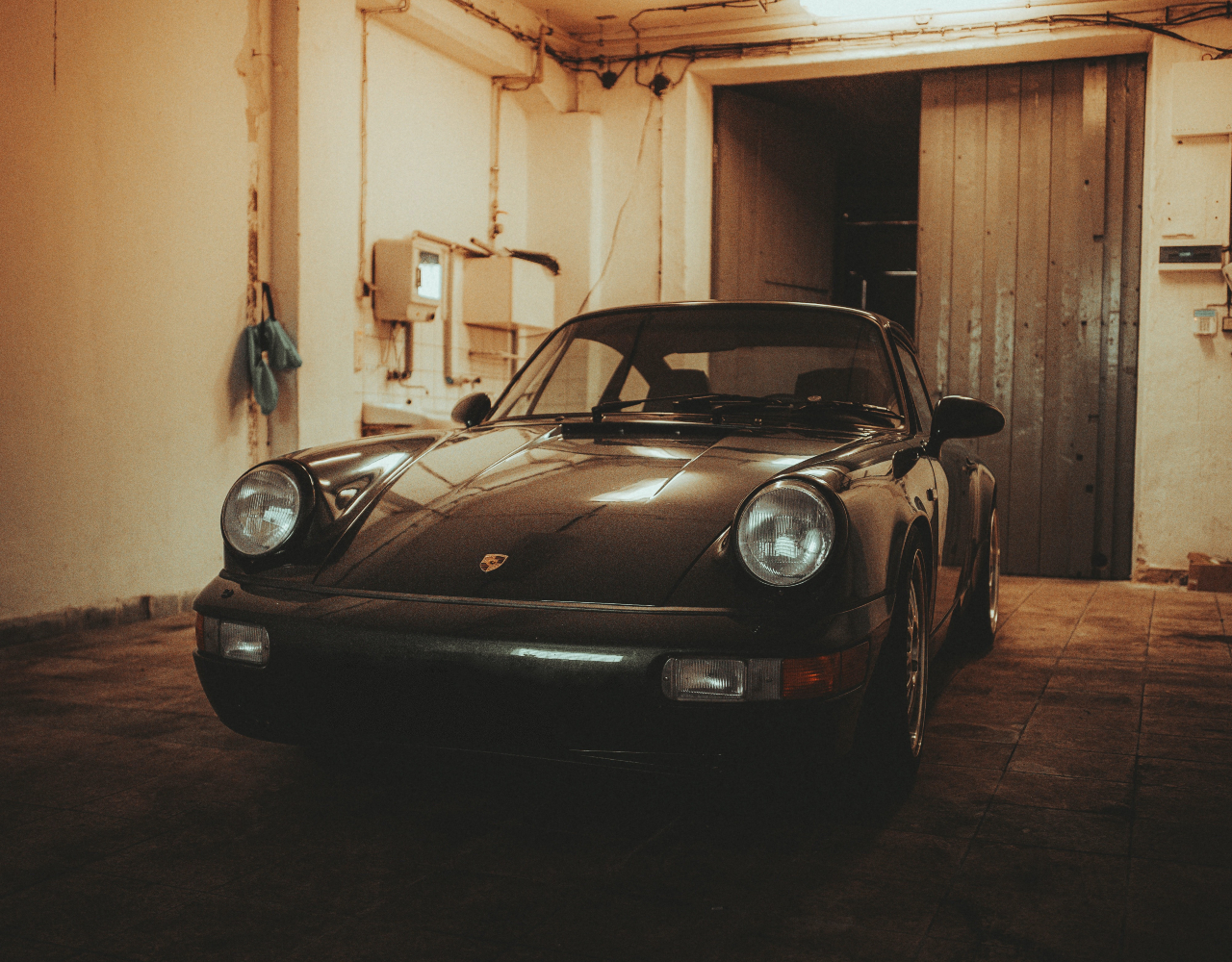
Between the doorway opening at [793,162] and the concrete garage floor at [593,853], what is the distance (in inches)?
226

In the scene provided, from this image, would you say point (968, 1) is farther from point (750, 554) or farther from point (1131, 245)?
point (750, 554)

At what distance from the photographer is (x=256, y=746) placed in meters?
2.83

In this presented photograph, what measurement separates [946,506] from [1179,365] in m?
4.26

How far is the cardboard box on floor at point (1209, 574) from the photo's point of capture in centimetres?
632

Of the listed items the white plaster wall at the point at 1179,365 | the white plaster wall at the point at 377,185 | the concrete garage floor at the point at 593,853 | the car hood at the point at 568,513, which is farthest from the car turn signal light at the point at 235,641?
the white plaster wall at the point at 1179,365

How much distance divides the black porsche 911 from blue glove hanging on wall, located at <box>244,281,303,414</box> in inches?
109

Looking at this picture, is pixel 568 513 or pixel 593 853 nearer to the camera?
pixel 593 853

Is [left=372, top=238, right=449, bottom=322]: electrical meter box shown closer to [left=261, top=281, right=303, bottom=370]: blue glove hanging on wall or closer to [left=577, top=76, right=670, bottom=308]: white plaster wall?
[left=261, top=281, right=303, bottom=370]: blue glove hanging on wall

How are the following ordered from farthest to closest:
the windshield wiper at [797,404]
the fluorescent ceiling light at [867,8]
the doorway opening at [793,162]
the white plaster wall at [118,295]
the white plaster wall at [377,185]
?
1. the doorway opening at [793,162]
2. the fluorescent ceiling light at [867,8]
3. the white plaster wall at [377,185]
4. the white plaster wall at [118,295]
5. the windshield wiper at [797,404]

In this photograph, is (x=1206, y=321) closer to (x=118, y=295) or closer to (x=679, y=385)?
(x=679, y=385)

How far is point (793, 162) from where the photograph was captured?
29.2 ft

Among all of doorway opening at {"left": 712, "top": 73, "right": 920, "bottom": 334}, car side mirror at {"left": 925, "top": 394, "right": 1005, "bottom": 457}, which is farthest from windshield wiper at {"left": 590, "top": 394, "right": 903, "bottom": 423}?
doorway opening at {"left": 712, "top": 73, "right": 920, "bottom": 334}

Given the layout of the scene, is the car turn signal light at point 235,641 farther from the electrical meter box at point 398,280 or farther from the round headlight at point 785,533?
the electrical meter box at point 398,280

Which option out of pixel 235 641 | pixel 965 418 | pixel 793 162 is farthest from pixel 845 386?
pixel 793 162
